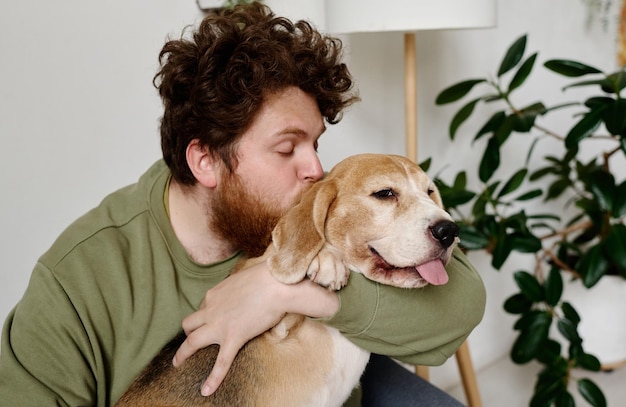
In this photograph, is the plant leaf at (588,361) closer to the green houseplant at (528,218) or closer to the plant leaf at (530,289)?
the green houseplant at (528,218)

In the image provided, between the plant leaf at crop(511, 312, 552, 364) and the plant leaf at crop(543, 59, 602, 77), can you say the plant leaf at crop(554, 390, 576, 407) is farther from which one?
the plant leaf at crop(543, 59, 602, 77)

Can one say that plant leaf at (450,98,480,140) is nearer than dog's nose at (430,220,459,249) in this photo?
No

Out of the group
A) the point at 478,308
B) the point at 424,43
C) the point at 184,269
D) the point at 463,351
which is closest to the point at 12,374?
the point at 184,269

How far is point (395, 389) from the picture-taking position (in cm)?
167

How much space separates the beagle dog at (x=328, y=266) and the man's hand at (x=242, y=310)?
0.08 ft

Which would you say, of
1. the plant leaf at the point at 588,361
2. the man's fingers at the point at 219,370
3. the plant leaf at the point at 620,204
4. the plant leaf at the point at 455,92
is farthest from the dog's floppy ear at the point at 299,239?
the plant leaf at the point at 588,361

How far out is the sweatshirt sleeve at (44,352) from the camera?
1293mm

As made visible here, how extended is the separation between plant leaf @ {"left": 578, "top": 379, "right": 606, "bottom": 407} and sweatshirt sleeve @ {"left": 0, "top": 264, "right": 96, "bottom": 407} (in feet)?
5.97

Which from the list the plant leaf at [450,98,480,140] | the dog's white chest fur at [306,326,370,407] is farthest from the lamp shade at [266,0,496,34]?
the dog's white chest fur at [306,326,370,407]

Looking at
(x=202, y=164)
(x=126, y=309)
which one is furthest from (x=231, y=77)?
(x=126, y=309)

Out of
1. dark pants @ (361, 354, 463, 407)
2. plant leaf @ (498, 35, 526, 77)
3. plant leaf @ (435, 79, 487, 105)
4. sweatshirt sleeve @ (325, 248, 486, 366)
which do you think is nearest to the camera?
sweatshirt sleeve @ (325, 248, 486, 366)

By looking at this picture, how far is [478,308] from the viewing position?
1.50 metres

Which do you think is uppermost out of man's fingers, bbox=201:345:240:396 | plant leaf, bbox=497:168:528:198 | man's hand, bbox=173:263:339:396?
man's hand, bbox=173:263:339:396

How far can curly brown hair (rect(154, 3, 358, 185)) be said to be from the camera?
1426 millimetres
